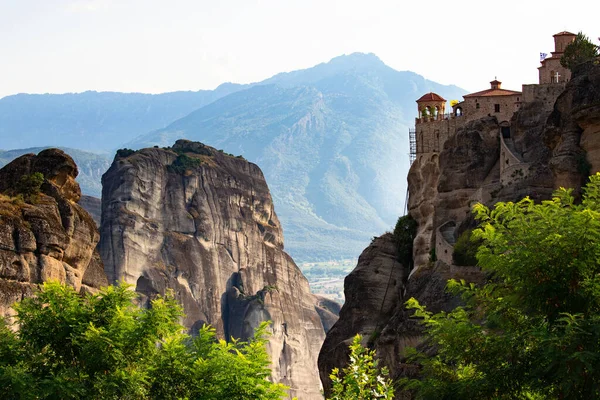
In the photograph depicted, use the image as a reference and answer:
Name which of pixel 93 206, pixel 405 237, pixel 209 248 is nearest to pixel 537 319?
pixel 405 237

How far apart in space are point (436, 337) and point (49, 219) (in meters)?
27.2

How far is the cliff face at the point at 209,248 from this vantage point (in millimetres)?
141625

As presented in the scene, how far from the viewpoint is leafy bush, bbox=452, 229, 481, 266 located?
2377 inches

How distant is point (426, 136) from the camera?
79625 millimetres

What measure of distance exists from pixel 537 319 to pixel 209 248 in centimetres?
12419

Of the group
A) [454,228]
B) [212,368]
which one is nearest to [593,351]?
[212,368]

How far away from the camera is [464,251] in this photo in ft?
201

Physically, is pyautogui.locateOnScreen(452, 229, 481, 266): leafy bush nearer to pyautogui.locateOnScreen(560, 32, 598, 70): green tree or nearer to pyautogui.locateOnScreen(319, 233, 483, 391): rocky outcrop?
pyautogui.locateOnScreen(319, 233, 483, 391): rocky outcrop

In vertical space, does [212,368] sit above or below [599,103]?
below

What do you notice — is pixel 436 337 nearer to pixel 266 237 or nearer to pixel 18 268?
pixel 18 268

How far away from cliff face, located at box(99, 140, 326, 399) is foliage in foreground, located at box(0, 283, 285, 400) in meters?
106

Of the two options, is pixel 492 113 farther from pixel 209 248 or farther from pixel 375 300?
pixel 209 248

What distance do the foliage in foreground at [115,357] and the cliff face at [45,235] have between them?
47.5 ft

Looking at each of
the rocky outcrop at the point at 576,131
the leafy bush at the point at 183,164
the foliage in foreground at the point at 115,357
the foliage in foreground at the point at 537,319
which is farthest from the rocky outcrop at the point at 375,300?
the leafy bush at the point at 183,164
